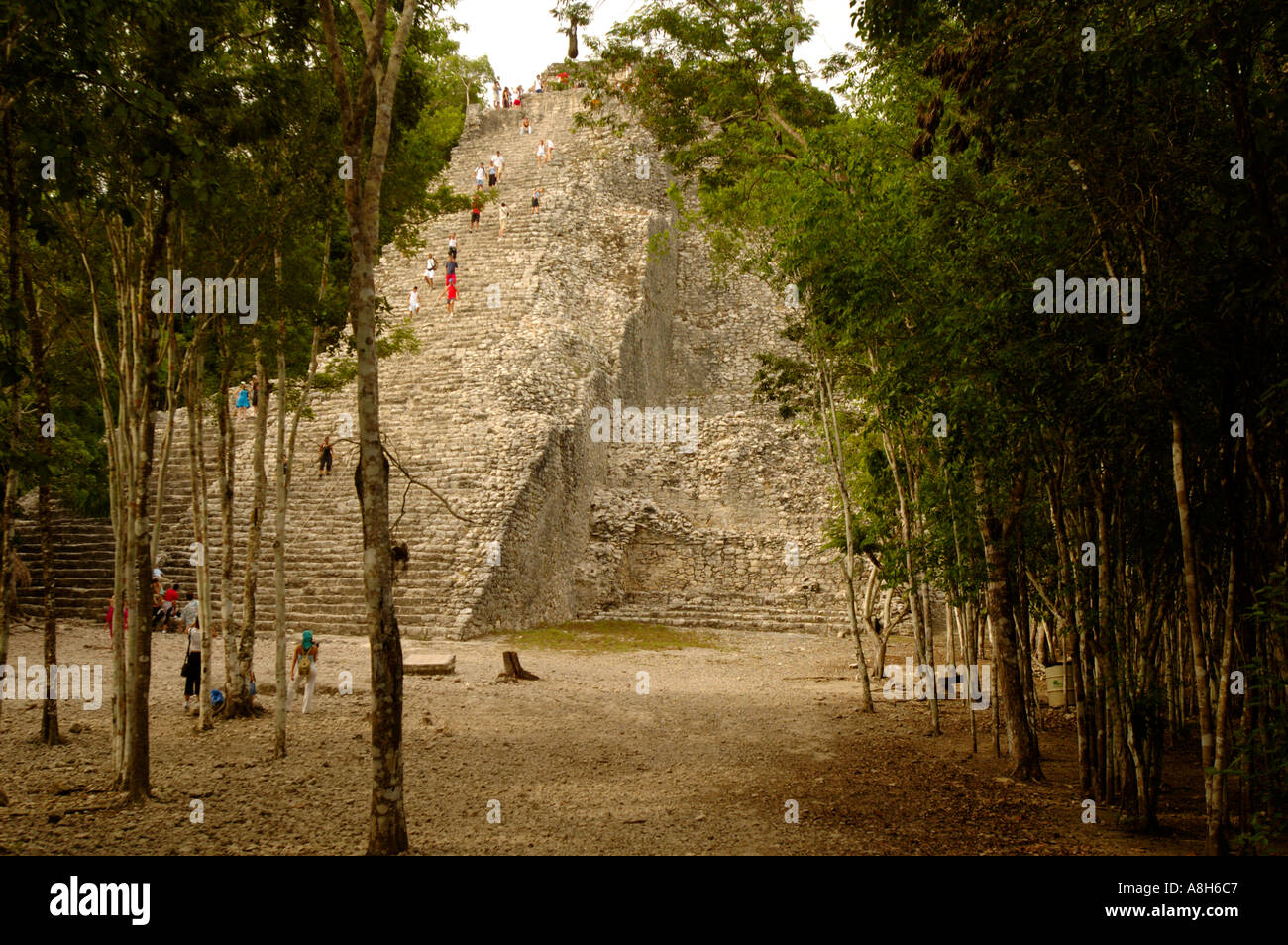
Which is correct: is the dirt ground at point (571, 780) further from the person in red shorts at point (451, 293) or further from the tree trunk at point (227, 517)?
the person in red shorts at point (451, 293)

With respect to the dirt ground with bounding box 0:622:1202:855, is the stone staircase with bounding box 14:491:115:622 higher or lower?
higher

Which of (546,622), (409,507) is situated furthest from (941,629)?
(409,507)

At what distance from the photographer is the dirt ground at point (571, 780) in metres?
7.03

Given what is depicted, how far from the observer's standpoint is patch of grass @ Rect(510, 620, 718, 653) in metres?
19.5

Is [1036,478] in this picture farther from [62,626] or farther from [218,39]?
[62,626]

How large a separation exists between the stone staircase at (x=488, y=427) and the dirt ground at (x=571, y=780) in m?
3.67

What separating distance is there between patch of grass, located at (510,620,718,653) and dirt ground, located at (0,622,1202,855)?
14.3ft

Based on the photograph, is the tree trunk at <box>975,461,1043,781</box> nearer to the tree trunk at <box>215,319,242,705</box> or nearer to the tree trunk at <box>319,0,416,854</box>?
the tree trunk at <box>319,0,416,854</box>

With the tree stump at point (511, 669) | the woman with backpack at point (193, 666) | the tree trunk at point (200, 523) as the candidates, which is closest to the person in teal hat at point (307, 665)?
the woman with backpack at point (193, 666)

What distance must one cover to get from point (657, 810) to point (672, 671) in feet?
30.8

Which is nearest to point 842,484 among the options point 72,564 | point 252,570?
point 252,570

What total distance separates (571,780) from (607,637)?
1195 centimetres

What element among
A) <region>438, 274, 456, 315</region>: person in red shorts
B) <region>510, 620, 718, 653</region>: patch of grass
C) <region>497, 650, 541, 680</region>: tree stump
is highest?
<region>438, 274, 456, 315</region>: person in red shorts


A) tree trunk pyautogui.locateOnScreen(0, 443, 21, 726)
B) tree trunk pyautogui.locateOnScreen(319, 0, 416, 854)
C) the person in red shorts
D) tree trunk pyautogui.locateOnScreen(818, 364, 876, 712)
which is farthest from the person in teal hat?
the person in red shorts
